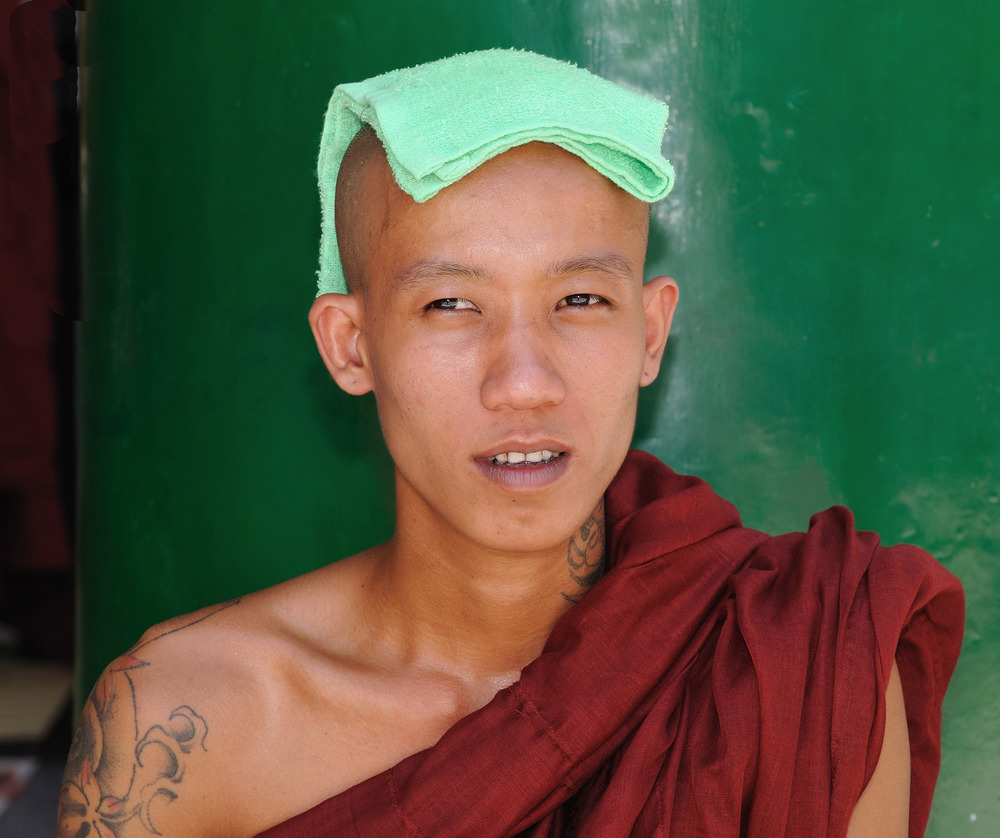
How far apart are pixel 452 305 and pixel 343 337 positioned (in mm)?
302

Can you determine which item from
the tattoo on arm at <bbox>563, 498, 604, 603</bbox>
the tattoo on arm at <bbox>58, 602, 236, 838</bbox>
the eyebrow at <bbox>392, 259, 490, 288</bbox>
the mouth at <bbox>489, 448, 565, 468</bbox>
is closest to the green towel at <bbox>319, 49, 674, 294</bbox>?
the eyebrow at <bbox>392, 259, 490, 288</bbox>

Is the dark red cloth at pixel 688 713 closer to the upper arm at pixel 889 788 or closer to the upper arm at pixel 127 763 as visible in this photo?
the upper arm at pixel 889 788

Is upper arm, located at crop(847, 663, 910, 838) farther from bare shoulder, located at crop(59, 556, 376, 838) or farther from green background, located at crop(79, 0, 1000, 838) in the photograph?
bare shoulder, located at crop(59, 556, 376, 838)

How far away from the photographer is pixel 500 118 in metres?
1.64

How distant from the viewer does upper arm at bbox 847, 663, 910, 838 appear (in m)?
1.71

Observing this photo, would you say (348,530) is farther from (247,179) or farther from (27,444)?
(27,444)

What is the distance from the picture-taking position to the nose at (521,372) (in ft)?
5.36

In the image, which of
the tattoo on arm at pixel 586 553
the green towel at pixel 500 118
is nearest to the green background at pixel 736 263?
the tattoo on arm at pixel 586 553

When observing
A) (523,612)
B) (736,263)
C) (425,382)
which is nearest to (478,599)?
(523,612)

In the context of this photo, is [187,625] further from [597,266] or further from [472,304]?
[597,266]

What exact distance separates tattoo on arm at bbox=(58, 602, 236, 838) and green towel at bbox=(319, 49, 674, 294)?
1019 mm

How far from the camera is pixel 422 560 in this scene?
78.2 inches

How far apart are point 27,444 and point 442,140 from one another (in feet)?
13.5

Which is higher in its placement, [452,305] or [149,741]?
[452,305]
